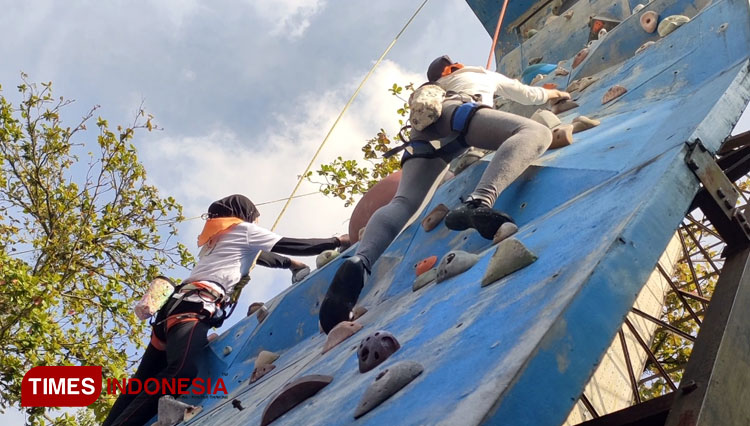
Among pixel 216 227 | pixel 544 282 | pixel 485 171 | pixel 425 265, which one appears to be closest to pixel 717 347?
pixel 544 282

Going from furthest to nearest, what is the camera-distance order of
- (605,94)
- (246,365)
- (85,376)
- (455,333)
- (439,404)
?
1. (85,376)
2. (246,365)
3. (605,94)
4. (455,333)
5. (439,404)

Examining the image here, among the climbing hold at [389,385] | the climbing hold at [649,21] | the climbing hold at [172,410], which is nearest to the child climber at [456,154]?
the climbing hold at [389,385]

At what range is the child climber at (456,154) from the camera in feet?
7.50

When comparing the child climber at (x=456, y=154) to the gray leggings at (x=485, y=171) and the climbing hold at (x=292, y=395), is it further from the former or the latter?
the climbing hold at (x=292, y=395)

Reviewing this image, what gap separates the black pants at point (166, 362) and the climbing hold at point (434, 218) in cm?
122

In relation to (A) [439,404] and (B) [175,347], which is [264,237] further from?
(A) [439,404]

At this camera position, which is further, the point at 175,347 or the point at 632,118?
the point at 175,347

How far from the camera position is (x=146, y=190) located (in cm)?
664

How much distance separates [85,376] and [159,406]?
253cm

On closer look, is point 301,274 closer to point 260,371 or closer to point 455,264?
point 260,371

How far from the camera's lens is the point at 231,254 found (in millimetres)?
3695

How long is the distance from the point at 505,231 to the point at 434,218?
0.82m

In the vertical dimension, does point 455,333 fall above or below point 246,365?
below

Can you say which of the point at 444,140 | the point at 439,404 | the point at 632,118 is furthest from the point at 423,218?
the point at 439,404
